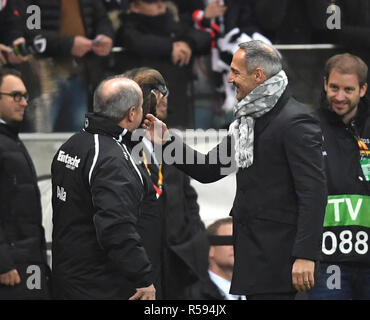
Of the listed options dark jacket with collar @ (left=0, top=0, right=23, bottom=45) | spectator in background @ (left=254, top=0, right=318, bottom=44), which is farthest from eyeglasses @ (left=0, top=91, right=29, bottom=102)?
spectator in background @ (left=254, top=0, right=318, bottom=44)

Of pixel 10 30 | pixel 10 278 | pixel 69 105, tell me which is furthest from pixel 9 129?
pixel 69 105

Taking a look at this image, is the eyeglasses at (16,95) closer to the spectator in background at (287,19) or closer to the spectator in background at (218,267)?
the spectator in background at (218,267)

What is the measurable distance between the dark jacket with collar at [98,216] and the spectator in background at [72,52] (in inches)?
80.4

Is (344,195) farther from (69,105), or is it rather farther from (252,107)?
(69,105)

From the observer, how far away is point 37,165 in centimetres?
741

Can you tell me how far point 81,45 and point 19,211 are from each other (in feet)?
4.85

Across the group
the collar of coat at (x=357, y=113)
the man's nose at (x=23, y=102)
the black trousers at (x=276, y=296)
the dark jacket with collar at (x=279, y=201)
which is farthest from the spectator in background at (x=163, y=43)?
→ the black trousers at (x=276, y=296)

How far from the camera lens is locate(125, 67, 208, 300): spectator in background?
19.2 feet

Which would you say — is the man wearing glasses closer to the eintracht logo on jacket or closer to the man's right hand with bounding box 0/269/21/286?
the man's right hand with bounding box 0/269/21/286

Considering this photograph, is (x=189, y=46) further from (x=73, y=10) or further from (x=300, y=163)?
(x=300, y=163)

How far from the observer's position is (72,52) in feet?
24.0

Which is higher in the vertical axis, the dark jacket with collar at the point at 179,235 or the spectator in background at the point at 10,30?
the spectator in background at the point at 10,30

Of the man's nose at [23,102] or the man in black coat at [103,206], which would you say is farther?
the man's nose at [23,102]

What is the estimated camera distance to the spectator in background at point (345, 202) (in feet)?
18.8
